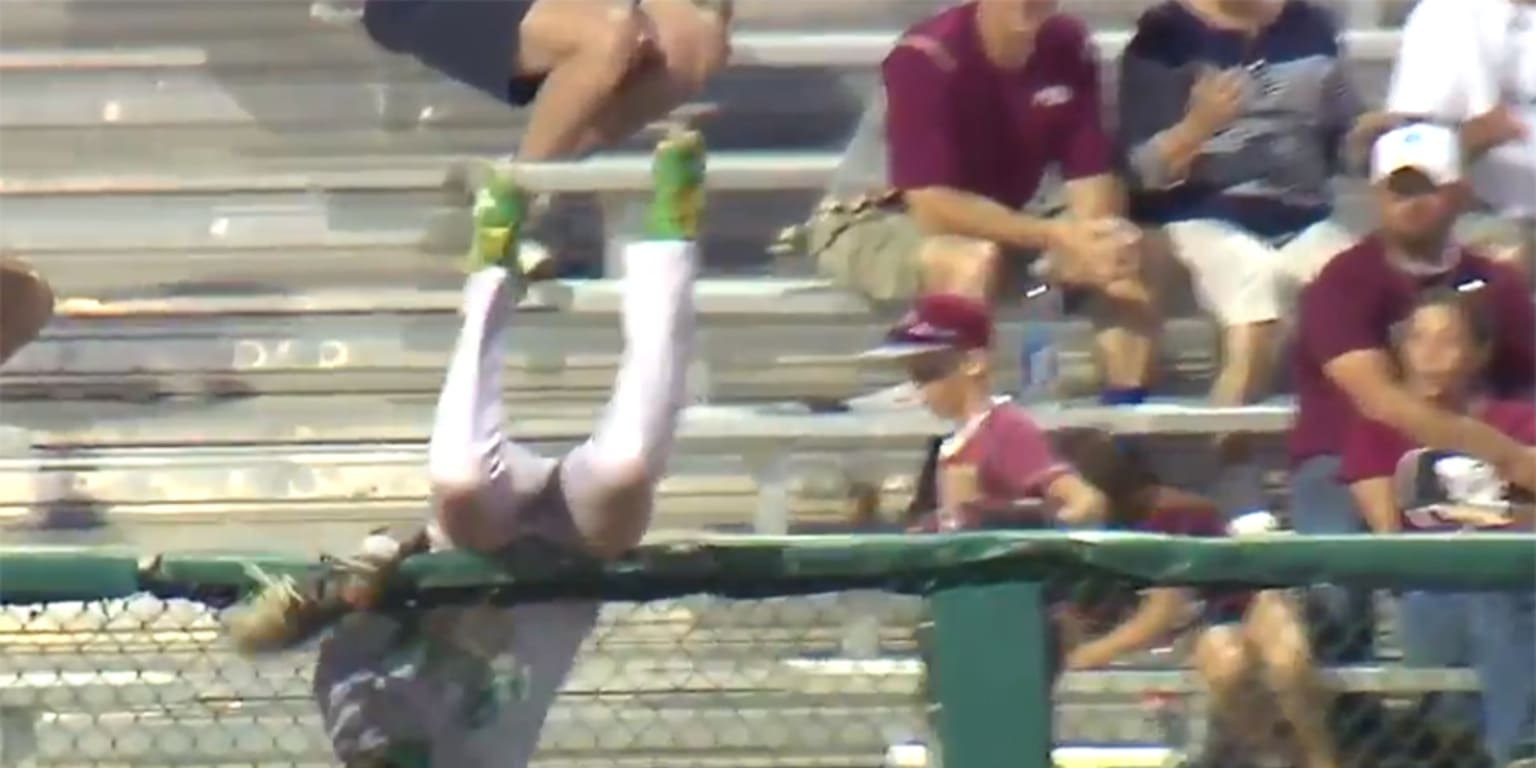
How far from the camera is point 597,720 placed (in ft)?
16.7

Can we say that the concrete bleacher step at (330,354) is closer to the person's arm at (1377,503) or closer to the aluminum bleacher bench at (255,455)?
the aluminum bleacher bench at (255,455)

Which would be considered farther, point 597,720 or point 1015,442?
point 597,720

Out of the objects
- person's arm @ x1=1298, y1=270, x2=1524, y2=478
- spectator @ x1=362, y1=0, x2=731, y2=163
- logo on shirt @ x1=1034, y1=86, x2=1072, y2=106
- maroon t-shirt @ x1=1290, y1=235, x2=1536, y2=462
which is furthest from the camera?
logo on shirt @ x1=1034, y1=86, x2=1072, y2=106

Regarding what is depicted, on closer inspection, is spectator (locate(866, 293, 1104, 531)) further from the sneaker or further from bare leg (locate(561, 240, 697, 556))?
the sneaker

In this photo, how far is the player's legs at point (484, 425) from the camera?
3436 millimetres

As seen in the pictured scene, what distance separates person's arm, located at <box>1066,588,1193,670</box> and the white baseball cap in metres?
0.90

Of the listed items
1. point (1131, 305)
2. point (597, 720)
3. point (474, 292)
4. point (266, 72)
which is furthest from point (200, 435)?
point (474, 292)

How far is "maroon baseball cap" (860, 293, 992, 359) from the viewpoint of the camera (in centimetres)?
455

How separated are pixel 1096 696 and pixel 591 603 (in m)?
1.49

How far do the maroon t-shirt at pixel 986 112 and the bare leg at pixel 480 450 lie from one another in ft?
5.35

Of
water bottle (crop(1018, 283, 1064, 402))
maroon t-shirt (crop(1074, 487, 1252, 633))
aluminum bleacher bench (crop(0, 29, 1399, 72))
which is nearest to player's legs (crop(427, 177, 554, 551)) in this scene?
maroon t-shirt (crop(1074, 487, 1252, 633))

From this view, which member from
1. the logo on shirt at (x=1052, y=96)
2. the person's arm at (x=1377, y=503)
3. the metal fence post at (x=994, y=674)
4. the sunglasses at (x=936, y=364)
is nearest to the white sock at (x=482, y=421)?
the metal fence post at (x=994, y=674)

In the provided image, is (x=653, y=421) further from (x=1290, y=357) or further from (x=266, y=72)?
(x=266, y=72)

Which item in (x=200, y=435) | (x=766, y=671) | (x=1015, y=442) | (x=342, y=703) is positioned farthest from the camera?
(x=200, y=435)
